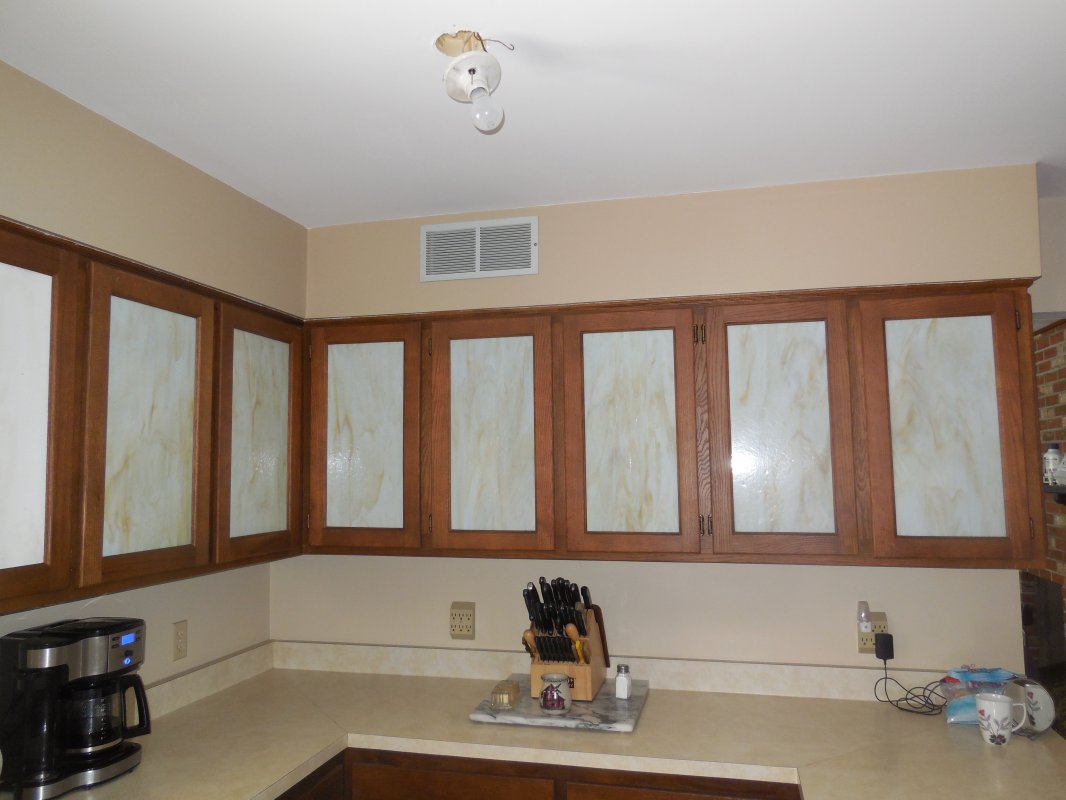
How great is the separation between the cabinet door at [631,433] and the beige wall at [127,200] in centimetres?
114

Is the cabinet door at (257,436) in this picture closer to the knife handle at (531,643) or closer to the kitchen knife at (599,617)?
the knife handle at (531,643)

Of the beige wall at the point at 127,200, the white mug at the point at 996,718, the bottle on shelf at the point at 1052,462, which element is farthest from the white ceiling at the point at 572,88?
the white mug at the point at 996,718

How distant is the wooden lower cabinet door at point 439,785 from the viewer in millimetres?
2143

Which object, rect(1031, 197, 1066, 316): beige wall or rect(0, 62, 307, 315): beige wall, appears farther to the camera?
rect(1031, 197, 1066, 316): beige wall

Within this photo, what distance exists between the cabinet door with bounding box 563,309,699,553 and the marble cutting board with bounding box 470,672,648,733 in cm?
49

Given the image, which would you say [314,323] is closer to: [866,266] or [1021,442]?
[866,266]

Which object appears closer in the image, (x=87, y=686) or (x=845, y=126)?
(x=87, y=686)

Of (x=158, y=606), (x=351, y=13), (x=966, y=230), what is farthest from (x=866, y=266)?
(x=158, y=606)

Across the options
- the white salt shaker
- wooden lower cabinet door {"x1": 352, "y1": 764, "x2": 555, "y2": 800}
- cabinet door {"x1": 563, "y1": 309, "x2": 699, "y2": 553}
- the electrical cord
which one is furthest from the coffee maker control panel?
the electrical cord

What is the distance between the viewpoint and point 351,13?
60.4 inches

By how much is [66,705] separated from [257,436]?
0.95 metres

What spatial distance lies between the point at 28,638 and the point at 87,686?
0.19 metres

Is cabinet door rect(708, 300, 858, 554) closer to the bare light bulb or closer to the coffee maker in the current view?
the bare light bulb

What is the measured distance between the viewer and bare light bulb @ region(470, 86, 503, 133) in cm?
147
